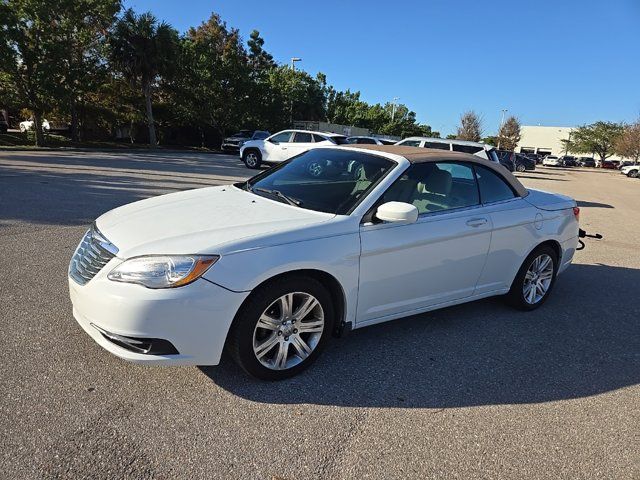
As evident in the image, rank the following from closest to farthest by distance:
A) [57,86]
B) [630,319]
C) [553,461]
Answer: [553,461] → [630,319] → [57,86]

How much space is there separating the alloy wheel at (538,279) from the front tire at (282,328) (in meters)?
2.42

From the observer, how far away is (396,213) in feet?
10.7

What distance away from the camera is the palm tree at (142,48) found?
2981cm

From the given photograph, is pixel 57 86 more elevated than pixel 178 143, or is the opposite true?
pixel 57 86

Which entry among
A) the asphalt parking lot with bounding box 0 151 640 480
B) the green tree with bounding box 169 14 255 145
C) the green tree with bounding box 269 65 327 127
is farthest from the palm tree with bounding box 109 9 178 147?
the asphalt parking lot with bounding box 0 151 640 480

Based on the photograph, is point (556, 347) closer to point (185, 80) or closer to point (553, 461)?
point (553, 461)

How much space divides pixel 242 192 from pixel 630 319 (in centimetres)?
405

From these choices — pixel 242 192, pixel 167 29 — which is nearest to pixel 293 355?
pixel 242 192

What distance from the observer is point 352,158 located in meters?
4.09

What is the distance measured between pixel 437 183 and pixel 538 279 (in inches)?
64.2

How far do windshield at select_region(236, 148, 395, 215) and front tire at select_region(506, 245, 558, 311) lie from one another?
72.7 inches

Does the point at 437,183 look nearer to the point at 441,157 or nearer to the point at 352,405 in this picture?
the point at 441,157

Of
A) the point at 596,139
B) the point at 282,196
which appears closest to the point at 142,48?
the point at 282,196

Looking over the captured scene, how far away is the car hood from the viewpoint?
9.35 ft
